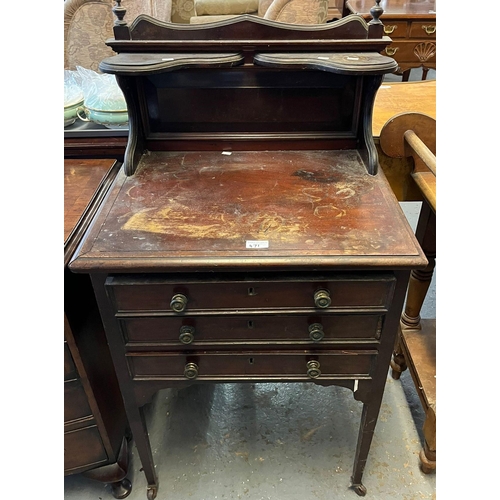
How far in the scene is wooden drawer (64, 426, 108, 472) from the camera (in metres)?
1.20

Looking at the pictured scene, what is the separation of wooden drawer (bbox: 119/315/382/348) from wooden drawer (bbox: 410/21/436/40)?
8.87 ft

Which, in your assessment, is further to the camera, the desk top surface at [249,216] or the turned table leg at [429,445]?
the turned table leg at [429,445]

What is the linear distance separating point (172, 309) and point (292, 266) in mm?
286

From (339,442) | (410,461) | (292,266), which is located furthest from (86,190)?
(410,461)

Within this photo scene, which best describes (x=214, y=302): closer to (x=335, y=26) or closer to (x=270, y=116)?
(x=270, y=116)

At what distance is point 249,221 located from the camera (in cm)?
96

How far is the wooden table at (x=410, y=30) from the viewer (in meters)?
2.88

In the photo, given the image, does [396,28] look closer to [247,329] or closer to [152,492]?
[247,329]

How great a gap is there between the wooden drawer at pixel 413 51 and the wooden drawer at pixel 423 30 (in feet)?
0.16

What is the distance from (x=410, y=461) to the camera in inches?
56.1

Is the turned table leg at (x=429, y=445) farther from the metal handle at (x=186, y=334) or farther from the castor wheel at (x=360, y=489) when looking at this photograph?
the metal handle at (x=186, y=334)

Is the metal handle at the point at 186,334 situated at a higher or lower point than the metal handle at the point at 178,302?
lower

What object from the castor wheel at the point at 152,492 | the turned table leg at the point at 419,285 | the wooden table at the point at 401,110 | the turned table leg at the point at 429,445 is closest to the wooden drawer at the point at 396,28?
the wooden table at the point at 401,110

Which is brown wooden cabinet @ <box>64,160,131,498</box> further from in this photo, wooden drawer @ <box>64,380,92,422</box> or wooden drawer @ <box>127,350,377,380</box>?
wooden drawer @ <box>127,350,377,380</box>
